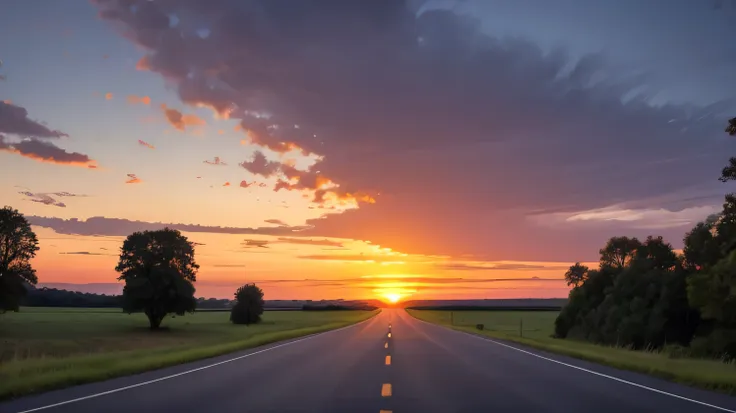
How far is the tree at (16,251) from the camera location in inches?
2056

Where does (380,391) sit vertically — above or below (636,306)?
below

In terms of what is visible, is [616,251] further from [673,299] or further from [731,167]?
[731,167]

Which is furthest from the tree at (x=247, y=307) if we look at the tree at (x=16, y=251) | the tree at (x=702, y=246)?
the tree at (x=702, y=246)

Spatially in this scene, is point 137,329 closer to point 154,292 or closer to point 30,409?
point 154,292

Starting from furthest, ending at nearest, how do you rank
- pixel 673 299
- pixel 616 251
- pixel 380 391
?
pixel 616 251 → pixel 673 299 → pixel 380 391

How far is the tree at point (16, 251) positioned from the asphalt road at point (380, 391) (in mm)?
41738

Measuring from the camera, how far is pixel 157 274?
65312 millimetres

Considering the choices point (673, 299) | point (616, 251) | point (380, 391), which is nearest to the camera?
point (380, 391)

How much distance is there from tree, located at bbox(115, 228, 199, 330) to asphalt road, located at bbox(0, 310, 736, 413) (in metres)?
47.8

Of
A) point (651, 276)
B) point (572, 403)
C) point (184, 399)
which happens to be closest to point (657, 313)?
point (651, 276)

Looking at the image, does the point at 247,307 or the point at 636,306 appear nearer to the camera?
the point at 636,306

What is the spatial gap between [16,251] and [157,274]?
48.5 ft

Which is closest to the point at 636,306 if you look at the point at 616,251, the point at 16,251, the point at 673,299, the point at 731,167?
the point at 673,299

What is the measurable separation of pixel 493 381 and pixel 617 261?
78.7 metres
